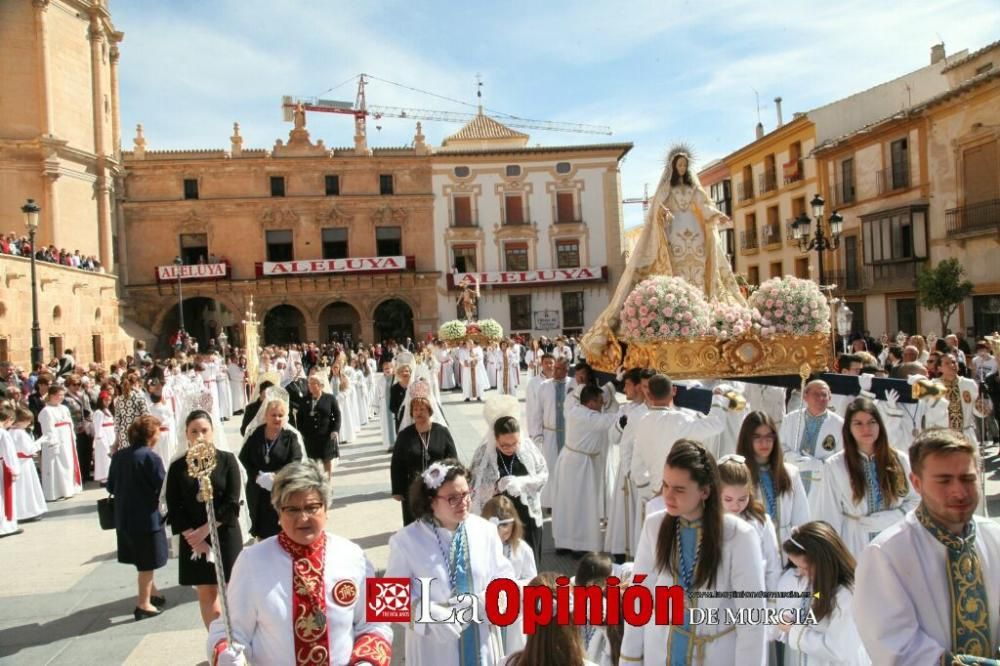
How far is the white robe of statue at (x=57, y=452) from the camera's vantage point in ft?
34.9

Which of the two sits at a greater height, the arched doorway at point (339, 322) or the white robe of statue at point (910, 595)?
the arched doorway at point (339, 322)

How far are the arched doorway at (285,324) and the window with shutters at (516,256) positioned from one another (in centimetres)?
1163

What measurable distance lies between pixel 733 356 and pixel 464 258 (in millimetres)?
35702

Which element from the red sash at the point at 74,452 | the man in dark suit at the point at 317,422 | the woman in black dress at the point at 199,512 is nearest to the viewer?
the woman in black dress at the point at 199,512

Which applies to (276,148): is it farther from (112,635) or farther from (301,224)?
(112,635)

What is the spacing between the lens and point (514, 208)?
1704 inches

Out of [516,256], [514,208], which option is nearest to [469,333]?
[516,256]

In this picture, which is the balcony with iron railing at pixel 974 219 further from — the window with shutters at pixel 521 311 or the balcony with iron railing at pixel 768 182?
the window with shutters at pixel 521 311

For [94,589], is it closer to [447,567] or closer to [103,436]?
[447,567]

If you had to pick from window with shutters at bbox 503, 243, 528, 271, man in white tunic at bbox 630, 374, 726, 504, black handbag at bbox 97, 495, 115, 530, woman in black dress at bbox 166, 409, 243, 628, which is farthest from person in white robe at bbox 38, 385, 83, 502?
window with shutters at bbox 503, 243, 528, 271

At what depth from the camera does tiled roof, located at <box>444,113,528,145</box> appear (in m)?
46.8

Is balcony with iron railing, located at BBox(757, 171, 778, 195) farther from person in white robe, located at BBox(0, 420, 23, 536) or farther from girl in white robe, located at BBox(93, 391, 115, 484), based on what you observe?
person in white robe, located at BBox(0, 420, 23, 536)

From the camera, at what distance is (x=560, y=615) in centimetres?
275

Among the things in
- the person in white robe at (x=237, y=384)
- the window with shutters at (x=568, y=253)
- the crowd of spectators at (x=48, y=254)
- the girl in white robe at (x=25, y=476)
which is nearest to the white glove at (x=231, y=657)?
the girl in white robe at (x=25, y=476)
